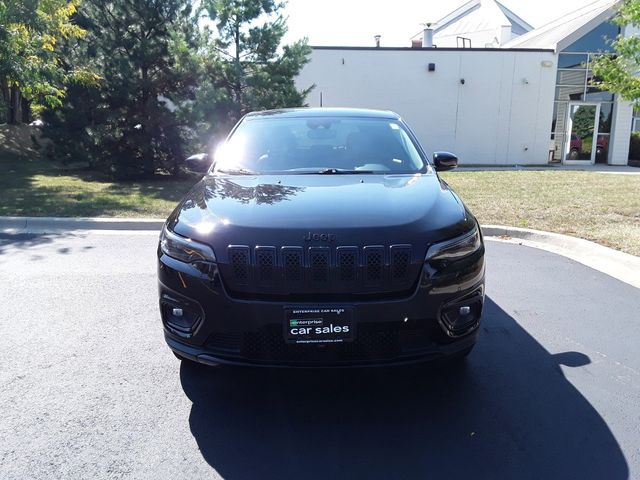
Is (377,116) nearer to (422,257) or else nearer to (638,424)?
(422,257)

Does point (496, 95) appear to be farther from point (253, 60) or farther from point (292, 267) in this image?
point (292, 267)

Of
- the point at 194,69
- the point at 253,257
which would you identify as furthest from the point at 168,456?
the point at 194,69

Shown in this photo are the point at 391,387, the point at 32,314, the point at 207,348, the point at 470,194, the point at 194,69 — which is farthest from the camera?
the point at 194,69

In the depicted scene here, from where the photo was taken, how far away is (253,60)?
12625 mm

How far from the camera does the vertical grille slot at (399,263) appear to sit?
8.93 ft

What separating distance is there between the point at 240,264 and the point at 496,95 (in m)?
19.1

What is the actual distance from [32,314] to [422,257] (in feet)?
11.3

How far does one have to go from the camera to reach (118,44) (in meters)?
12.9

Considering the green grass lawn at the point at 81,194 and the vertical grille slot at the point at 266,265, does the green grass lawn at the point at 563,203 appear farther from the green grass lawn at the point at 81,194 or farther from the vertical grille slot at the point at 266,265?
A: the green grass lawn at the point at 81,194

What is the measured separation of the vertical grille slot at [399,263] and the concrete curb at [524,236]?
12.0ft

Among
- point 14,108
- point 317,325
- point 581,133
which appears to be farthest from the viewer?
point 14,108

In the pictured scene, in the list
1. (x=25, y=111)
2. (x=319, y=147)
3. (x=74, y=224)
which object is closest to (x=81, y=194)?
(x=74, y=224)

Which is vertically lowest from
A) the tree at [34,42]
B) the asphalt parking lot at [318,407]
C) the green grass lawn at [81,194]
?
the asphalt parking lot at [318,407]

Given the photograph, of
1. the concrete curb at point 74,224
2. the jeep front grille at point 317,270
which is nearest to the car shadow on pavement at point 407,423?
the jeep front grille at point 317,270
